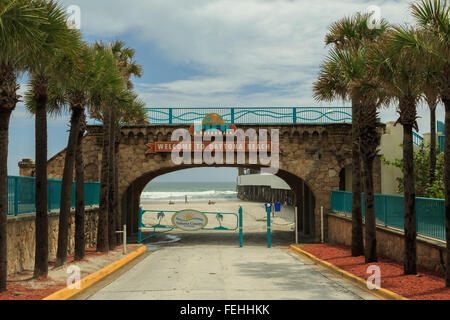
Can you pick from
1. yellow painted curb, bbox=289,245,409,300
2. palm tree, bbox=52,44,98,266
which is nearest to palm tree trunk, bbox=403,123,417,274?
yellow painted curb, bbox=289,245,409,300

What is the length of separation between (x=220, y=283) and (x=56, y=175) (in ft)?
55.8

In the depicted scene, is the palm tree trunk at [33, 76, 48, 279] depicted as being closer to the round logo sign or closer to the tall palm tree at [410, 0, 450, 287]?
the tall palm tree at [410, 0, 450, 287]

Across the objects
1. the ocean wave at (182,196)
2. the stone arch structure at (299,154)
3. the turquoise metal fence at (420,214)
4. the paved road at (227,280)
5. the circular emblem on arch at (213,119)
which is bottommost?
the ocean wave at (182,196)

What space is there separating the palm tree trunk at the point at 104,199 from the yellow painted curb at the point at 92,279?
1180mm

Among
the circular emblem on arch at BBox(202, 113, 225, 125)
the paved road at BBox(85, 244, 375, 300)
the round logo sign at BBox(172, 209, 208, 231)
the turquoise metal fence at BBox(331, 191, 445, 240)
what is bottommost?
the paved road at BBox(85, 244, 375, 300)

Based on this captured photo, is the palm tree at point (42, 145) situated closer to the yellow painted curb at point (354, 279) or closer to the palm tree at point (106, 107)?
the palm tree at point (106, 107)

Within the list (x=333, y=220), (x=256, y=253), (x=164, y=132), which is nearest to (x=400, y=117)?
(x=256, y=253)

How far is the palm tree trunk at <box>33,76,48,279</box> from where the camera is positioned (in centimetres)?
1160

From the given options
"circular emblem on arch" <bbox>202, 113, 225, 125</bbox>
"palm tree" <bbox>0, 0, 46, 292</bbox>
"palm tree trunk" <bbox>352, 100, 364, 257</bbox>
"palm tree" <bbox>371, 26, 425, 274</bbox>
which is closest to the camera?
"palm tree" <bbox>0, 0, 46, 292</bbox>

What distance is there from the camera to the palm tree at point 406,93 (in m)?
11.2

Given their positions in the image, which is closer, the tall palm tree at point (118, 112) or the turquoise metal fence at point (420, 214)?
the turquoise metal fence at point (420, 214)

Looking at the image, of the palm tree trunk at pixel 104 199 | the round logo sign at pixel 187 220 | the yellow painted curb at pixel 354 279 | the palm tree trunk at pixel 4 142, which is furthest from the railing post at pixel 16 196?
the round logo sign at pixel 187 220

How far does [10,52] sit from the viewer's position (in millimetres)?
9164

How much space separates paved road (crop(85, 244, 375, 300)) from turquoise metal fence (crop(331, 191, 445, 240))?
9.38 ft
